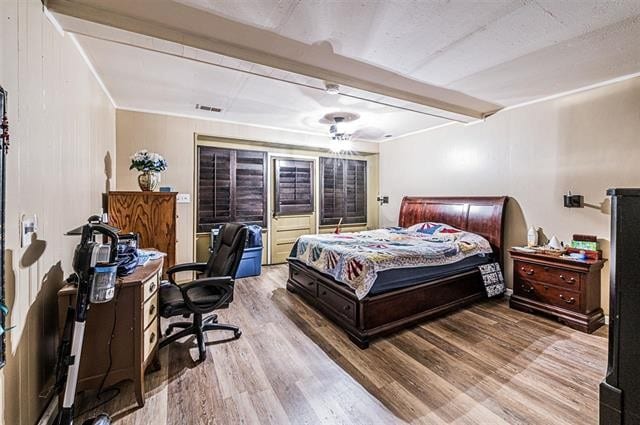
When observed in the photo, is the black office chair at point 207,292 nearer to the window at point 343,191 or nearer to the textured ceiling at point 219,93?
the textured ceiling at point 219,93

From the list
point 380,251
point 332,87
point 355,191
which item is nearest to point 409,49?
point 332,87

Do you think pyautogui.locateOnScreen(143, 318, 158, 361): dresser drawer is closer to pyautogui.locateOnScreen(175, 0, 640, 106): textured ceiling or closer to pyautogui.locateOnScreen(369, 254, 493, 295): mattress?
pyautogui.locateOnScreen(369, 254, 493, 295): mattress

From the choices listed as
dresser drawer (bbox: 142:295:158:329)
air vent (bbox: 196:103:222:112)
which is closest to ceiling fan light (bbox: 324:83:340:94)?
air vent (bbox: 196:103:222:112)

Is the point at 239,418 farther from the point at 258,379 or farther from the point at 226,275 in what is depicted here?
the point at 226,275

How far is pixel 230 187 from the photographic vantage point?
4.93 m

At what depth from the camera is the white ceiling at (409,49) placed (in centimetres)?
187

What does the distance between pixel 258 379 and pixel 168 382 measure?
647mm

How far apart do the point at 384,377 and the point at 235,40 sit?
283 cm

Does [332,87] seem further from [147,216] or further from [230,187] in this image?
[230,187]

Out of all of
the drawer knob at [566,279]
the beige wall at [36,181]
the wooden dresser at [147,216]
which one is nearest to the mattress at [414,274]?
the drawer knob at [566,279]

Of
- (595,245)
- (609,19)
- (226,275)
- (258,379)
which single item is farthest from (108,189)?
(595,245)

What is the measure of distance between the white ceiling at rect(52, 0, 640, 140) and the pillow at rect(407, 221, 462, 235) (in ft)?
5.68

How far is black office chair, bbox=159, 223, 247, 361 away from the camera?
7.55 ft

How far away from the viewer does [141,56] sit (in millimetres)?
2488
